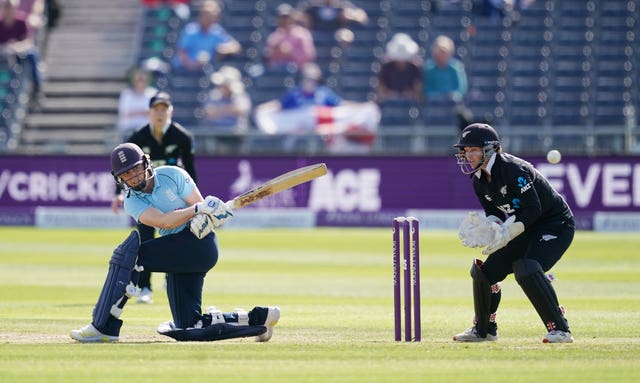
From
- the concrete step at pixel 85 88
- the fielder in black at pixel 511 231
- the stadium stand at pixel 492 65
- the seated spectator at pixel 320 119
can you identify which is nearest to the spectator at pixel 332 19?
the stadium stand at pixel 492 65

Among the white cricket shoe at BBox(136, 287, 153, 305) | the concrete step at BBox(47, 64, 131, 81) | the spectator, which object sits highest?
the spectator

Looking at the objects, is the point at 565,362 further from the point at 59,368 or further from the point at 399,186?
the point at 399,186

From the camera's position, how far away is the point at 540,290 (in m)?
9.02

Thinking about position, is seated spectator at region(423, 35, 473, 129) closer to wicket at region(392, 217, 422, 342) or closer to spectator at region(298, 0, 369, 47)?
spectator at region(298, 0, 369, 47)

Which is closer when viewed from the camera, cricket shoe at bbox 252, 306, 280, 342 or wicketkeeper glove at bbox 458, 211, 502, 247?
wicketkeeper glove at bbox 458, 211, 502, 247

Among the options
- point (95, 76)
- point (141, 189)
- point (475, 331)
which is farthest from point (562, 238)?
point (95, 76)

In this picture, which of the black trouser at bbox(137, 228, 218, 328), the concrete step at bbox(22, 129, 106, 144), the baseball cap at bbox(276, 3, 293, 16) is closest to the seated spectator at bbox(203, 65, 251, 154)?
the baseball cap at bbox(276, 3, 293, 16)

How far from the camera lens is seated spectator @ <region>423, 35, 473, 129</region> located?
2438 centimetres

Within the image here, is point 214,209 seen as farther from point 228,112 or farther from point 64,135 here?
point 64,135

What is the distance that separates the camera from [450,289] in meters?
14.4

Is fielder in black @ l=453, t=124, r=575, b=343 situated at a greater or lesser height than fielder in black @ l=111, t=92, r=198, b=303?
lesser

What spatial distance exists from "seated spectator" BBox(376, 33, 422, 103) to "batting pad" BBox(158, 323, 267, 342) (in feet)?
52.9

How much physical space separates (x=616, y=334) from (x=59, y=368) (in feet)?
14.4

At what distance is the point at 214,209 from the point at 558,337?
8.61ft
